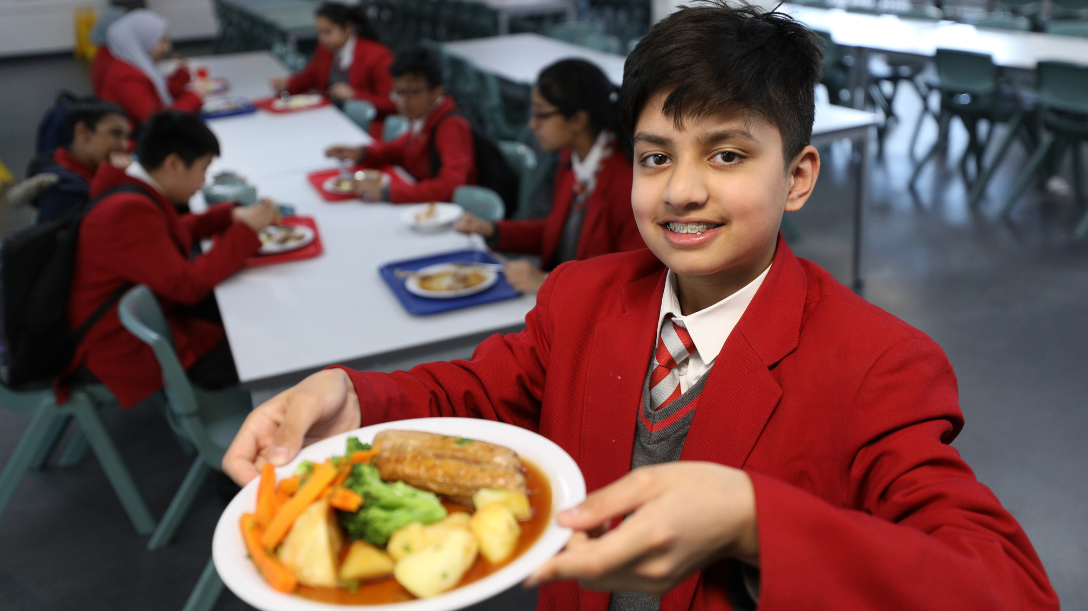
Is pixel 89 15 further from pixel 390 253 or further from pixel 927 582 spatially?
pixel 927 582

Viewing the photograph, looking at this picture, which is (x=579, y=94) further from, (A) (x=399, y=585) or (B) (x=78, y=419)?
(A) (x=399, y=585)

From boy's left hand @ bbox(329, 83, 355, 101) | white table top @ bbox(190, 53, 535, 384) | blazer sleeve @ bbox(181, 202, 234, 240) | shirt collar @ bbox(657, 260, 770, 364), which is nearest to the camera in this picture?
shirt collar @ bbox(657, 260, 770, 364)

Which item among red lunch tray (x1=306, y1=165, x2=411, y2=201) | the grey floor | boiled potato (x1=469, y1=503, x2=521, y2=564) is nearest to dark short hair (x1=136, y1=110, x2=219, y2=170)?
red lunch tray (x1=306, y1=165, x2=411, y2=201)

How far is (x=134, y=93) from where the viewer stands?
16.2 feet

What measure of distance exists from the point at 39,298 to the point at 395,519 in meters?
1.93

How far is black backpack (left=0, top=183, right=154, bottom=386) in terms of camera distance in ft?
6.98

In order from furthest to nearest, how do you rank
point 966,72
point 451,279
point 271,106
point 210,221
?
1. point 271,106
2. point 966,72
3. point 210,221
4. point 451,279

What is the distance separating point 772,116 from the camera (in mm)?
883

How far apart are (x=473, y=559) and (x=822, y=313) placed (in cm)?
50

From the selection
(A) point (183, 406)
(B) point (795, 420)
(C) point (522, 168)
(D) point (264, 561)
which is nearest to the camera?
(D) point (264, 561)

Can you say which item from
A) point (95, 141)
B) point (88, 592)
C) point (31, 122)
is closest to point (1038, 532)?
point (88, 592)

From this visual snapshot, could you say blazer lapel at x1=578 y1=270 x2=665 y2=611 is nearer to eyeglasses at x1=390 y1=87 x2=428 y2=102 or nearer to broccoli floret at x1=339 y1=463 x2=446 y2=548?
broccoli floret at x1=339 y1=463 x2=446 y2=548

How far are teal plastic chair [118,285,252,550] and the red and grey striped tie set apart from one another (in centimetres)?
138

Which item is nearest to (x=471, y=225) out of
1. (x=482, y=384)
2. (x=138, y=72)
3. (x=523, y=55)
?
(x=482, y=384)
